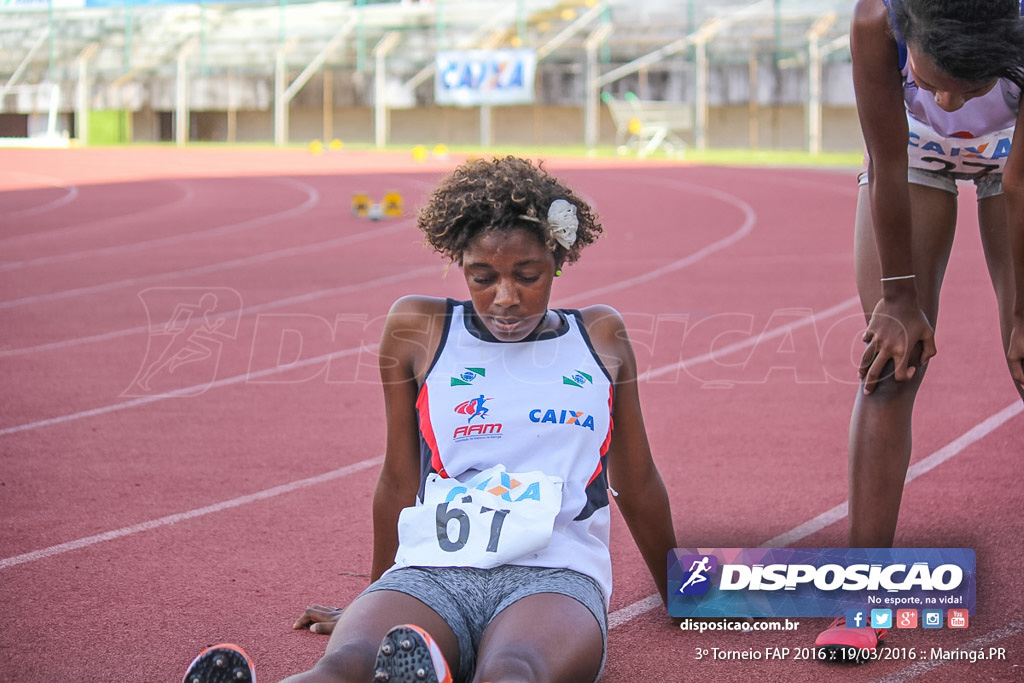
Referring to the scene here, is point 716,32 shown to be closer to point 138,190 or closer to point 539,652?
point 138,190

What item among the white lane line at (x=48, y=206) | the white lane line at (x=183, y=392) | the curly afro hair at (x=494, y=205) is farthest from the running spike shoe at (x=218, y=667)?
the white lane line at (x=48, y=206)

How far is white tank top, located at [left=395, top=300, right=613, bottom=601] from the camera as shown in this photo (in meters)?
2.62

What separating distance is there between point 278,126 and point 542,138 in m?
7.31

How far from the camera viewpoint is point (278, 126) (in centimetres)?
3419

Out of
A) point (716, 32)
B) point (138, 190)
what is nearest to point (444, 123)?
point (716, 32)

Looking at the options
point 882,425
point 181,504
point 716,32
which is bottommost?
point 181,504

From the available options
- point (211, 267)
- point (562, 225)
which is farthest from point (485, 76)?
point (562, 225)

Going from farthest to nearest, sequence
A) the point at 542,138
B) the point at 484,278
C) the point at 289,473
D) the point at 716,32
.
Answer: the point at 542,138, the point at 716,32, the point at 289,473, the point at 484,278

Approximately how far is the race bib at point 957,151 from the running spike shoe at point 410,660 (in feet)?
5.97

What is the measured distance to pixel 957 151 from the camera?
3.10 meters

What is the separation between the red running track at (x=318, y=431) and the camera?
320 centimetres
